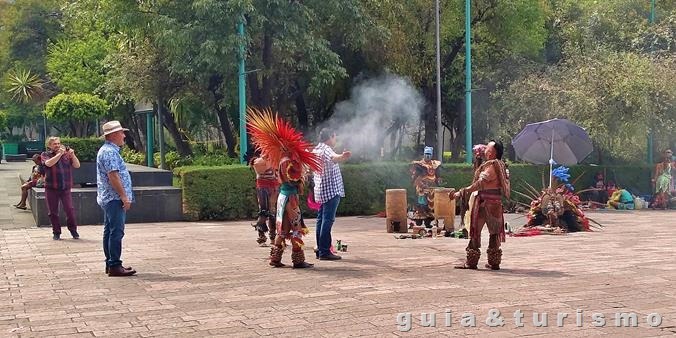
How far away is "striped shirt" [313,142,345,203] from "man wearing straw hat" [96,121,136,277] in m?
2.35

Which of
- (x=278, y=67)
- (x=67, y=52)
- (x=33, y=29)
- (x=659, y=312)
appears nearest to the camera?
(x=659, y=312)

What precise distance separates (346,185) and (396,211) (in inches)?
175

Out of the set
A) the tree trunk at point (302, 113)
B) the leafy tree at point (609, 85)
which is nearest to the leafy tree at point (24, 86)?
the tree trunk at point (302, 113)

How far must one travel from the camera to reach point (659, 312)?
6.89 m

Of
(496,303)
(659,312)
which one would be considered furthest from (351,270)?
(659,312)

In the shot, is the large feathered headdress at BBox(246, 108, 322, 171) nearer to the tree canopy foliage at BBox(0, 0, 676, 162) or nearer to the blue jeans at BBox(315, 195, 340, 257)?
the blue jeans at BBox(315, 195, 340, 257)

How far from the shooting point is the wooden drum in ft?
46.7

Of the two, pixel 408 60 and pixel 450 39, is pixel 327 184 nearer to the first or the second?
pixel 408 60

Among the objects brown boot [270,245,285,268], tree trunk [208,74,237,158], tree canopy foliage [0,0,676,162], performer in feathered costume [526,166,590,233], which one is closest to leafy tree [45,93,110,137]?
tree canopy foliage [0,0,676,162]

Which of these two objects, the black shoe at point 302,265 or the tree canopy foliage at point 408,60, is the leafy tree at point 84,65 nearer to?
the tree canopy foliage at point 408,60

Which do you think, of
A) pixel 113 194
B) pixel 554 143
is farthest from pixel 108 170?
pixel 554 143

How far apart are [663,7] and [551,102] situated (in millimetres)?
8398

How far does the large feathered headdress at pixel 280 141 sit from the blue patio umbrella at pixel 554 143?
8085 millimetres

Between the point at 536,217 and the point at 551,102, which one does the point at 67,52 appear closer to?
the point at 551,102
